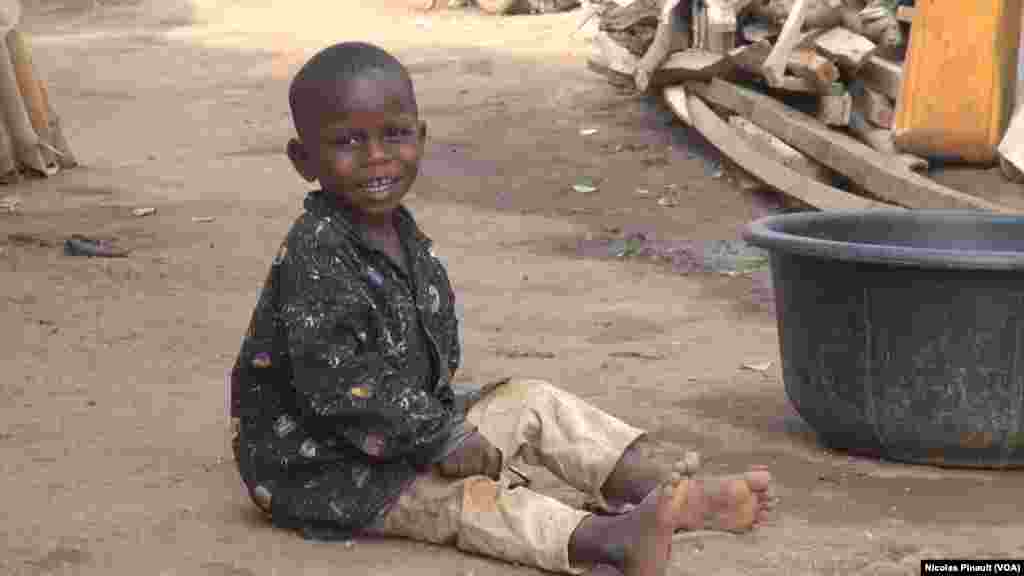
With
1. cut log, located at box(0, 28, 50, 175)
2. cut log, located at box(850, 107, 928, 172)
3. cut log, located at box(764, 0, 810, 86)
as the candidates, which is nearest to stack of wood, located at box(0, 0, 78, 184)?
cut log, located at box(0, 28, 50, 175)

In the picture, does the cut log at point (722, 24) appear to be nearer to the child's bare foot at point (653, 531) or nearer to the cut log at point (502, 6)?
the child's bare foot at point (653, 531)

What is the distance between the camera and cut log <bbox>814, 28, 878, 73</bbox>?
7.86 m

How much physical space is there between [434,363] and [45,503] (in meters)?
Answer: 0.95

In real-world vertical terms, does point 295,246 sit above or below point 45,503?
above

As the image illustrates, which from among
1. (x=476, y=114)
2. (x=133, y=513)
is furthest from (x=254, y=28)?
(x=133, y=513)

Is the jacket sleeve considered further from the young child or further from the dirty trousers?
the dirty trousers

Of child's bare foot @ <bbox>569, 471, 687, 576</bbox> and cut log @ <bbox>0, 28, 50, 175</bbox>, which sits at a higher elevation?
child's bare foot @ <bbox>569, 471, 687, 576</bbox>

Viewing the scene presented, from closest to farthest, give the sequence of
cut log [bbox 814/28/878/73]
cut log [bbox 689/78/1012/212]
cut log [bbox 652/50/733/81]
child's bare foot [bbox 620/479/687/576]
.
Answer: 1. child's bare foot [bbox 620/479/687/576]
2. cut log [bbox 689/78/1012/212]
3. cut log [bbox 814/28/878/73]
4. cut log [bbox 652/50/733/81]

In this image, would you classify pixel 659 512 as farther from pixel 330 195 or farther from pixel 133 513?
pixel 133 513

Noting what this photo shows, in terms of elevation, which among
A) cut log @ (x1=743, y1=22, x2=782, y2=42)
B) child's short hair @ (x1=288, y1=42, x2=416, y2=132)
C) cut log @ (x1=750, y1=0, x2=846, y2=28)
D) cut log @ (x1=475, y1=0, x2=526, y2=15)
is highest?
child's short hair @ (x1=288, y1=42, x2=416, y2=132)

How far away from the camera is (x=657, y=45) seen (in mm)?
9188

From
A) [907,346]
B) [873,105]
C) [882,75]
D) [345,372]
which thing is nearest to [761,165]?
[873,105]

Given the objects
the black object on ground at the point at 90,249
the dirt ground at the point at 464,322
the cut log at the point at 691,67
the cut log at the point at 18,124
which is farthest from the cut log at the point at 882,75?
the cut log at the point at 18,124

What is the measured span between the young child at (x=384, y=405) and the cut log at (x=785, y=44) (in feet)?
15.9
